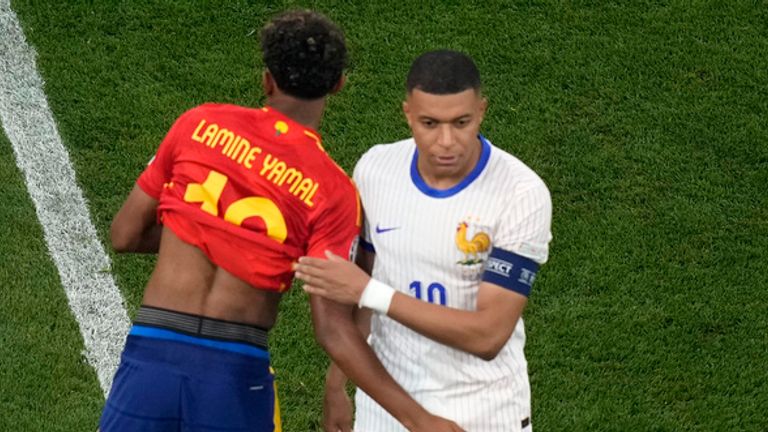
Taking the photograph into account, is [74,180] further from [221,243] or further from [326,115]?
[221,243]

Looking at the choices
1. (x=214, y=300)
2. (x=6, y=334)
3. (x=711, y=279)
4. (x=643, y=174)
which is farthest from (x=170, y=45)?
(x=214, y=300)

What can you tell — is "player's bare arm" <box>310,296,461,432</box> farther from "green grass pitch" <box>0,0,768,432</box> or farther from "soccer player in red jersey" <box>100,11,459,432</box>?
"green grass pitch" <box>0,0,768,432</box>

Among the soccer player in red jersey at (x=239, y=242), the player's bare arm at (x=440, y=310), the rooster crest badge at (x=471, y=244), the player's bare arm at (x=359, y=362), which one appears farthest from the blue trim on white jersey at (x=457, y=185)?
the player's bare arm at (x=359, y=362)

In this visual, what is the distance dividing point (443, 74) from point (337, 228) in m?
0.67

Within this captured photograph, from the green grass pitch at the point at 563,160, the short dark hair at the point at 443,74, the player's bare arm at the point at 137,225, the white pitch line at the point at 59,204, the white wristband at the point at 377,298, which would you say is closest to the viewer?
the white wristband at the point at 377,298

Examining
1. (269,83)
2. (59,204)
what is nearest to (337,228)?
(269,83)

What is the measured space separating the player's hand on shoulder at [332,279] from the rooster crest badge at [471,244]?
0.39 metres

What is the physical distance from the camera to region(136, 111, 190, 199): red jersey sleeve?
5660 mm

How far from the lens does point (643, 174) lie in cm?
902

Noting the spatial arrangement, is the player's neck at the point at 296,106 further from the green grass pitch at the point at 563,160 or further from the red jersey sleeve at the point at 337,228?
the green grass pitch at the point at 563,160

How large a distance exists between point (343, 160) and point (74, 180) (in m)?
1.56

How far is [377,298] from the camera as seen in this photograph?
17.6 feet

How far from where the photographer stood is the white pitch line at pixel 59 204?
26.7 feet

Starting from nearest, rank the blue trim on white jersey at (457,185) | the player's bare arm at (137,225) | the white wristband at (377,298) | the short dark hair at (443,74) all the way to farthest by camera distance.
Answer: the white wristband at (377,298), the short dark hair at (443,74), the blue trim on white jersey at (457,185), the player's bare arm at (137,225)
